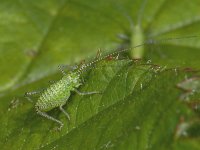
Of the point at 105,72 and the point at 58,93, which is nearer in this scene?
the point at 105,72

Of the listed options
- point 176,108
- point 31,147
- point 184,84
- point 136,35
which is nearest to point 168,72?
point 184,84

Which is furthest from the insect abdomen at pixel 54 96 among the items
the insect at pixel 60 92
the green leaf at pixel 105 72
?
the green leaf at pixel 105 72

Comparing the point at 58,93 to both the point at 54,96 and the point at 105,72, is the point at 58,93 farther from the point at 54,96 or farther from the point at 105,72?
the point at 105,72

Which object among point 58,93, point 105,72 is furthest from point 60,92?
point 105,72

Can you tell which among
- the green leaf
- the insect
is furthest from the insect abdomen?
the green leaf

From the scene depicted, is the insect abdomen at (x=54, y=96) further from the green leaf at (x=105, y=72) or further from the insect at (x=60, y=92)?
the green leaf at (x=105, y=72)

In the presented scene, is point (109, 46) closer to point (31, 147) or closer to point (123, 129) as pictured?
point (31, 147)
